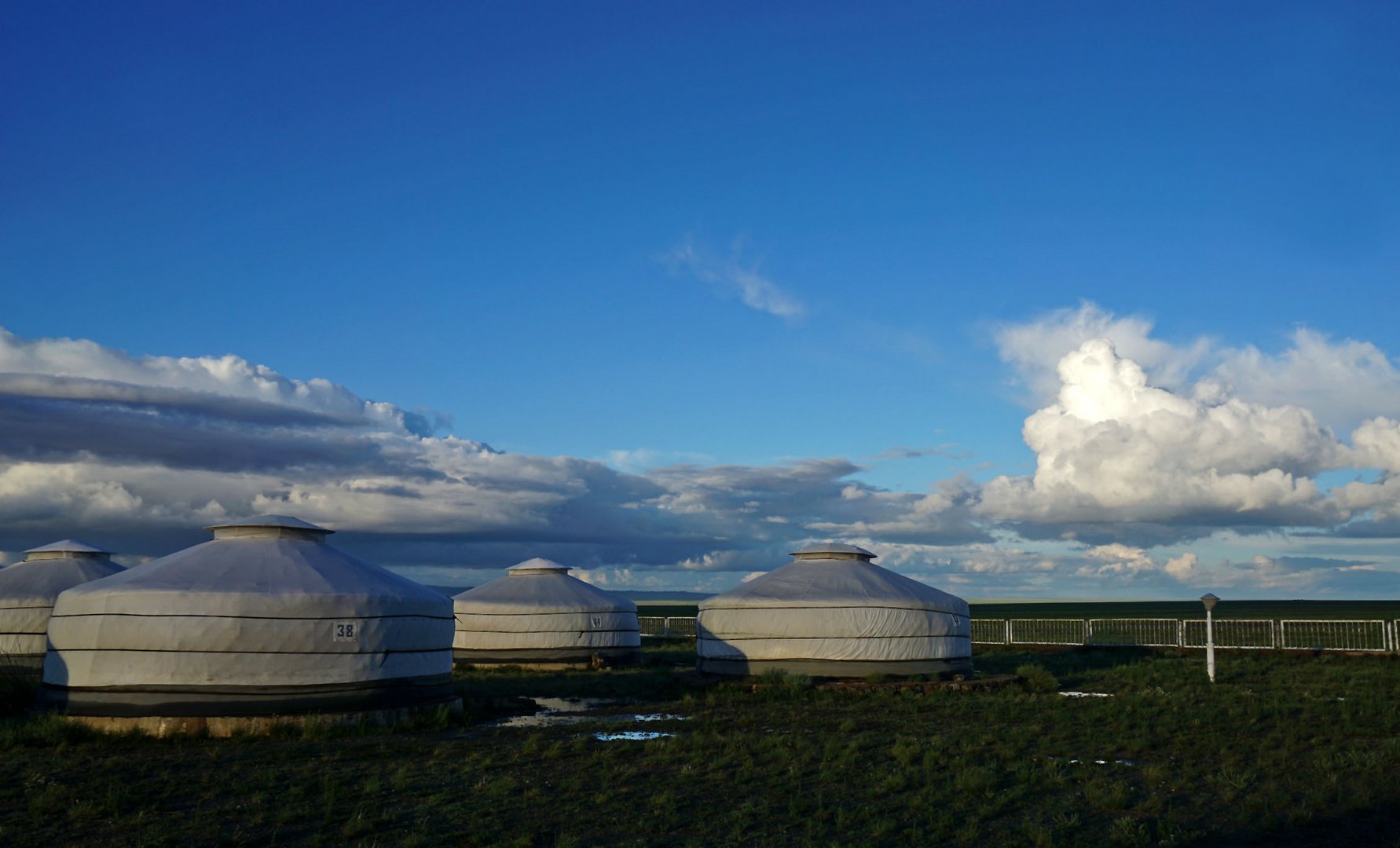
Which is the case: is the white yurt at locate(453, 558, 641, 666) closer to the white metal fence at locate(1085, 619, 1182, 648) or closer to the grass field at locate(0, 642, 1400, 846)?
the grass field at locate(0, 642, 1400, 846)

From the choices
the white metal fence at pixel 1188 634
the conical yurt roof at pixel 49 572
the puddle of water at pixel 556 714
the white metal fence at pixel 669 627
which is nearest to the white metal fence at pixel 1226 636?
the white metal fence at pixel 1188 634

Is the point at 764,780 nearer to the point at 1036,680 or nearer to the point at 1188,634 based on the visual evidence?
the point at 1036,680

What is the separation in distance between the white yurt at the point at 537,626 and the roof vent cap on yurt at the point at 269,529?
354 inches

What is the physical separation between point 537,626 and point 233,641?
468 inches

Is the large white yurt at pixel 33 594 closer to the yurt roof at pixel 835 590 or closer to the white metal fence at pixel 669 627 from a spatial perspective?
the yurt roof at pixel 835 590

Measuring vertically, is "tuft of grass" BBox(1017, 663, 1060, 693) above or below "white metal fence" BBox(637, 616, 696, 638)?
above

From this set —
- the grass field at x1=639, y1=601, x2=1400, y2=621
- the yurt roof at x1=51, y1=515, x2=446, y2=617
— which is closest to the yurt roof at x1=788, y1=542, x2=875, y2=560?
the yurt roof at x1=51, y1=515, x2=446, y2=617

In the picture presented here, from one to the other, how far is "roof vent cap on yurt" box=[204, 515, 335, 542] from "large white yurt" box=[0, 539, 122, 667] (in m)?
7.70

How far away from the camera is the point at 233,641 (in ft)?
42.2

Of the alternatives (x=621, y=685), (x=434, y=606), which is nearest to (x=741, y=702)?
(x=621, y=685)

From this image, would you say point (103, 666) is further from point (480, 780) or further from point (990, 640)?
point (990, 640)

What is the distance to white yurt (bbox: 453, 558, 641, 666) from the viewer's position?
80.2 feet

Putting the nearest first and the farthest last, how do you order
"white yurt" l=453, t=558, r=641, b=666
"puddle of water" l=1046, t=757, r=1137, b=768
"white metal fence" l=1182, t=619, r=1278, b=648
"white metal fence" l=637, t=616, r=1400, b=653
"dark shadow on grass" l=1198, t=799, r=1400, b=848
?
"dark shadow on grass" l=1198, t=799, r=1400, b=848
"puddle of water" l=1046, t=757, r=1137, b=768
"white yurt" l=453, t=558, r=641, b=666
"white metal fence" l=637, t=616, r=1400, b=653
"white metal fence" l=1182, t=619, r=1278, b=648

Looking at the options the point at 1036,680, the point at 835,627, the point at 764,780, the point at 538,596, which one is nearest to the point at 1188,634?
the point at 1036,680
